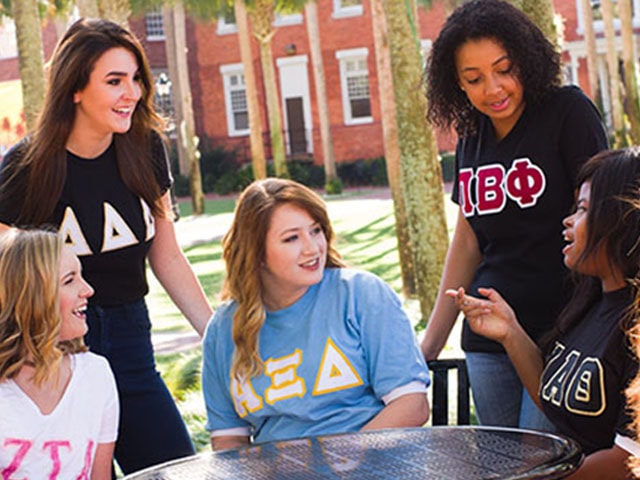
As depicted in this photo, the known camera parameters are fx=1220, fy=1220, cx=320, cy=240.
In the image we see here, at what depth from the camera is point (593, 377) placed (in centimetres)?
311

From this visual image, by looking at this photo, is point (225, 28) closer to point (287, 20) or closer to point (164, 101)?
point (287, 20)

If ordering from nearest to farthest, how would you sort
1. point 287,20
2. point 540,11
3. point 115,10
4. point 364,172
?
point 540,11, point 115,10, point 364,172, point 287,20

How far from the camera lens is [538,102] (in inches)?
151

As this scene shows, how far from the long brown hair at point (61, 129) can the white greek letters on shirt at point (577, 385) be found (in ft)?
5.29

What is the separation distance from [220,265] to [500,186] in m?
13.7

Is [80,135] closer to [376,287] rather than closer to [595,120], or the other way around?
[376,287]

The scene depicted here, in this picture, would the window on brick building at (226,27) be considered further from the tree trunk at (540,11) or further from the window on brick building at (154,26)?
the tree trunk at (540,11)

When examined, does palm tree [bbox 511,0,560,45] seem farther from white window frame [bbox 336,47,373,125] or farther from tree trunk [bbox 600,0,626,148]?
white window frame [bbox 336,47,373,125]

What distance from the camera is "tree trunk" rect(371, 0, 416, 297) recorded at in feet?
40.7

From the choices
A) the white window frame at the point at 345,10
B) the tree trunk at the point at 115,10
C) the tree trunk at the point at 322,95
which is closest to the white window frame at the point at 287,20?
the white window frame at the point at 345,10

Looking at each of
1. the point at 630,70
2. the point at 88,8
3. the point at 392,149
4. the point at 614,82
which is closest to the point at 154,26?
the point at 614,82

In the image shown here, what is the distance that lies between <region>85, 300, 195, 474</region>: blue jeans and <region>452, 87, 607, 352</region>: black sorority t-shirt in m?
1.12

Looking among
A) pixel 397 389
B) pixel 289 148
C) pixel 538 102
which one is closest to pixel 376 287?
pixel 397 389

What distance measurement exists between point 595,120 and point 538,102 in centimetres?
19
